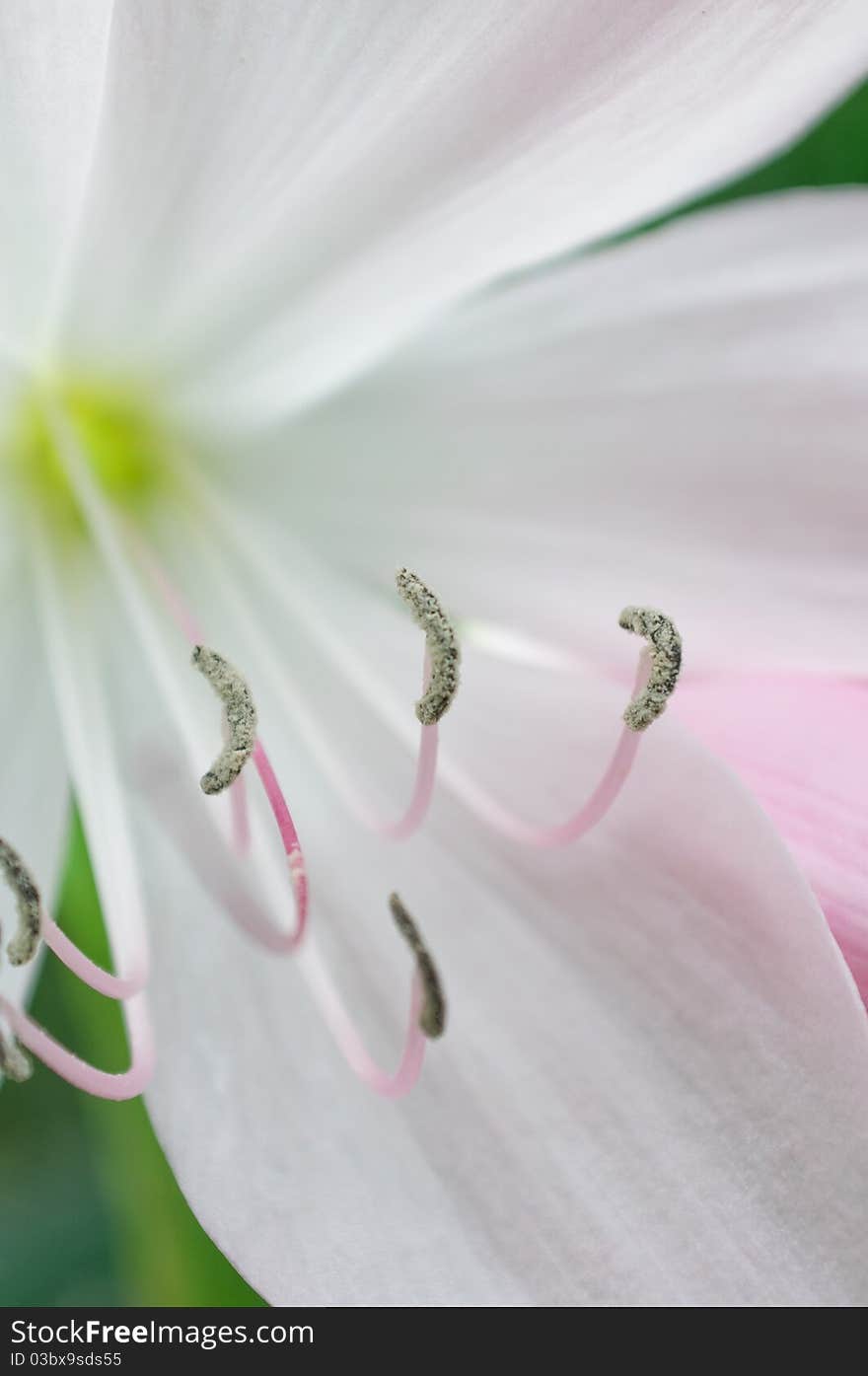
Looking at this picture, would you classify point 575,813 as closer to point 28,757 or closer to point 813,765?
point 813,765

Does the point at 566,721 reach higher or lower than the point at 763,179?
lower

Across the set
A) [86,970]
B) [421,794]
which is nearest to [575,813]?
[421,794]

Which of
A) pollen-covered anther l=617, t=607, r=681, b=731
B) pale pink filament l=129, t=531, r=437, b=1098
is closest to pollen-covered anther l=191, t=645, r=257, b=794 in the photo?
pale pink filament l=129, t=531, r=437, b=1098

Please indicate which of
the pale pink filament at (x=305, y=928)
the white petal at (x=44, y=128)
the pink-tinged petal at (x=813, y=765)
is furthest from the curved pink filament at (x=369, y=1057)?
the white petal at (x=44, y=128)

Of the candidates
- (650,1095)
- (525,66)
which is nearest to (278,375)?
(525,66)

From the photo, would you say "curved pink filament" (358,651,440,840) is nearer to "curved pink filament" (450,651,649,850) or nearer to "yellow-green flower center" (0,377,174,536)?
"curved pink filament" (450,651,649,850)

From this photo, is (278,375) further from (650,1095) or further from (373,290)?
(650,1095)

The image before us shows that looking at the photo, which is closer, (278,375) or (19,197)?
(19,197)

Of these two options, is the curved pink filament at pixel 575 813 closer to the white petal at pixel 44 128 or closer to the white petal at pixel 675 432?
the white petal at pixel 675 432
